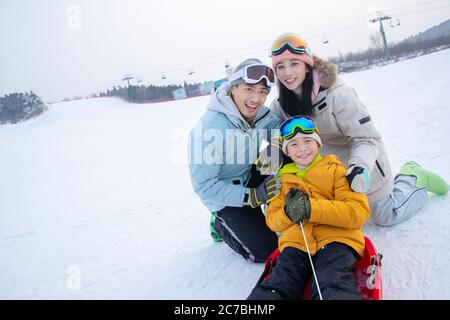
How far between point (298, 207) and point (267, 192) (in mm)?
401

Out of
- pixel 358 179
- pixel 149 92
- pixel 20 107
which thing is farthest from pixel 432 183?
pixel 149 92

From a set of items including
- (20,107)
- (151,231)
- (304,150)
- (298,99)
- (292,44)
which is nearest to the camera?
(304,150)

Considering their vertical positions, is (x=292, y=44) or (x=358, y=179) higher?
(x=292, y=44)

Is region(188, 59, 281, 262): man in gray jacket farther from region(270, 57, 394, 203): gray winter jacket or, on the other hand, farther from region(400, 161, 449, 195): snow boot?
region(400, 161, 449, 195): snow boot

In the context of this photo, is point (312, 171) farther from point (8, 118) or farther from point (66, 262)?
point (8, 118)

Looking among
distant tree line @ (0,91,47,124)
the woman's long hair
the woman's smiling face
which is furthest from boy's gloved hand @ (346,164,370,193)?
distant tree line @ (0,91,47,124)

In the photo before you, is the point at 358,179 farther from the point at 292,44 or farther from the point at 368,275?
the point at 292,44

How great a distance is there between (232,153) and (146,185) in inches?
153

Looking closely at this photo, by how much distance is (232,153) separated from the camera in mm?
2658

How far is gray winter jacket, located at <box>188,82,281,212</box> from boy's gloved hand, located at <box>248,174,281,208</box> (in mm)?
130

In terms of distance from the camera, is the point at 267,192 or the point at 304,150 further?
the point at 267,192

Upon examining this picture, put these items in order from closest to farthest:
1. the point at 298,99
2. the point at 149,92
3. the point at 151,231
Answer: the point at 298,99 < the point at 151,231 < the point at 149,92

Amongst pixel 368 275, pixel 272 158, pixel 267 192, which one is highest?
pixel 272 158

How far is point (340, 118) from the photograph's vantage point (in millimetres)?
2480
